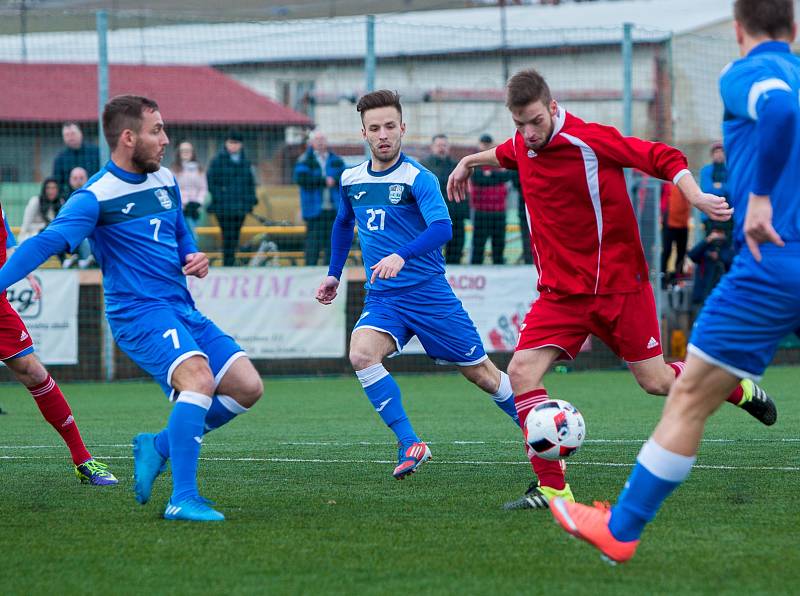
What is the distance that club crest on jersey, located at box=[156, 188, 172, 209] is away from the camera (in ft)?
20.0

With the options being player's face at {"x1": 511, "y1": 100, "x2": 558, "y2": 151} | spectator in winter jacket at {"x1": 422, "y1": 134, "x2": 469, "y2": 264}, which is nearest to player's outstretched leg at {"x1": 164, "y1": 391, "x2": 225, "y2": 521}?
player's face at {"x1": 511, "y1": 100, "x2": 558, "y2": 151}

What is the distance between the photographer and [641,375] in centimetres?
653

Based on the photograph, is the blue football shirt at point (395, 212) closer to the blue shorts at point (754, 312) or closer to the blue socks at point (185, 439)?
the blue socks at point (185, 439)

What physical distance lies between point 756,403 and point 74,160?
375 inches

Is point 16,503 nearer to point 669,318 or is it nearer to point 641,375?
point 641,375

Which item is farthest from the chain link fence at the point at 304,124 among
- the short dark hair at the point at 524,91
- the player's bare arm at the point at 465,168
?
the short dark hair at the point at 524,91

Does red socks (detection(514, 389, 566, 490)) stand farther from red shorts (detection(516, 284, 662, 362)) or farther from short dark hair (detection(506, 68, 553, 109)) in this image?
short dark hair (detection(506, 68, 553, 109))

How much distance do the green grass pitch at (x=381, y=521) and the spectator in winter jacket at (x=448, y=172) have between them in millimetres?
5298

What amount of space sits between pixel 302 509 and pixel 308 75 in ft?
39.4

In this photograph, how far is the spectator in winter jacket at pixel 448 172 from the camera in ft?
49.1

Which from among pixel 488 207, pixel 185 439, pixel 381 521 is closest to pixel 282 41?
pixel 488 207

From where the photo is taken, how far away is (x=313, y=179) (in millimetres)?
14664

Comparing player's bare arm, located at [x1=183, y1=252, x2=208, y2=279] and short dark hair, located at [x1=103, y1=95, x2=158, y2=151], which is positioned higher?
short dark hair, located at [x1=103, y1=95, x2=158, y2=151]

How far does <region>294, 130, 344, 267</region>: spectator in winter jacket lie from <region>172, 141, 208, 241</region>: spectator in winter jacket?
3.75ft
